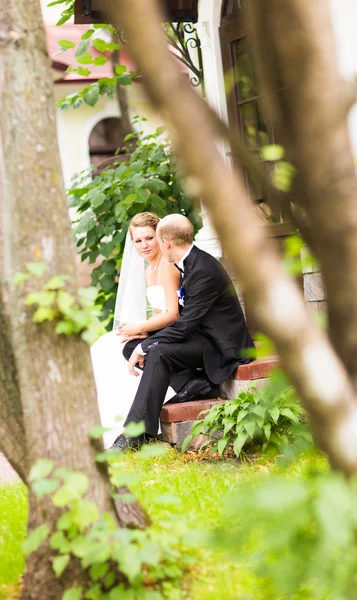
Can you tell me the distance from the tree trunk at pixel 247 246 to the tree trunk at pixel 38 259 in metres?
0.84

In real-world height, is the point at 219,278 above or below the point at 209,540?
above

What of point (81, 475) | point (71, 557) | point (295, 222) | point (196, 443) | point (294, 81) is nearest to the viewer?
point (294, 81)

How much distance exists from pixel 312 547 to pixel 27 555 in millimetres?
1067

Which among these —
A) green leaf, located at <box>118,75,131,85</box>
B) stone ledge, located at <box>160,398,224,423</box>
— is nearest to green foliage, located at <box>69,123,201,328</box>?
green leaf, located at <box>118,75,131,85</box>

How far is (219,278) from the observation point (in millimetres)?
5699

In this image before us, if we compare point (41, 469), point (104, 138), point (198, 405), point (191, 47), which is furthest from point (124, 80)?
point (104, 138)

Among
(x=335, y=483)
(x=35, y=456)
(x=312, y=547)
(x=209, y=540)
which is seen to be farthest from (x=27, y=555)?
(x=335, y=483)

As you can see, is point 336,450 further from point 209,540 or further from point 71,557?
point 71,557

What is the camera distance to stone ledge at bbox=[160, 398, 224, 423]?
5648 mm

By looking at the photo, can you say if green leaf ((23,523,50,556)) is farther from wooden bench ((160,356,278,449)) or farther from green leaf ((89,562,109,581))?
wooden bench ((160,356,278,449))

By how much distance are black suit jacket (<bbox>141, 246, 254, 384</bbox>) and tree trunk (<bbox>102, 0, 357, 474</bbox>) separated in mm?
3834

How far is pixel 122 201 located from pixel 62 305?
5.35 metres

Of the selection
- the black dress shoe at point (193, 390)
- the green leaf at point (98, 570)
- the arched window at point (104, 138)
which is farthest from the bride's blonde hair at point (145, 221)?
the arched window at point (104, 138)

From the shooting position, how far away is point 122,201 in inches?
305
